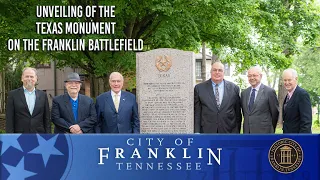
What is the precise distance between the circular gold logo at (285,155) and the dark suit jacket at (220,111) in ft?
9.44

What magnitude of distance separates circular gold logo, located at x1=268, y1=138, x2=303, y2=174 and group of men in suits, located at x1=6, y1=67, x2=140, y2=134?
3360 mm

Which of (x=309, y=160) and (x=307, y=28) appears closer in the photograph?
(x=309, y=160)

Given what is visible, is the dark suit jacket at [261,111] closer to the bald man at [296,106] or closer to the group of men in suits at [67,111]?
the bald man at [296,106]

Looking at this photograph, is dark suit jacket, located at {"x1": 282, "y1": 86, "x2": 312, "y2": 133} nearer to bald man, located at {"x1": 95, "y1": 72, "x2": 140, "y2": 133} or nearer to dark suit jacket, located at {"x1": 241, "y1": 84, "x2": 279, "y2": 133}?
dark suit jacket, located at {"x1": 241, "y1": 84, "x2": 279, "y2": 133}

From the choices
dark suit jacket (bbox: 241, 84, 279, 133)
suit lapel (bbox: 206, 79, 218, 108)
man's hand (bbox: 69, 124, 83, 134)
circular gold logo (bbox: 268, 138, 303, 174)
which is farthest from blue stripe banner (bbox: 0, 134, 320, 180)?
suit lapel (bbox: 206, 79, 218, 108)

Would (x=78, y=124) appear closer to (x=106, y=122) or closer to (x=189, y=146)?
(x=106, y=122)

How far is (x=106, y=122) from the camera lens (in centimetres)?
855

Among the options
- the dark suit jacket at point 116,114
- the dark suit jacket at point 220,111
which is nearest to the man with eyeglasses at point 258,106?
the dark suit jacket at point 220,111

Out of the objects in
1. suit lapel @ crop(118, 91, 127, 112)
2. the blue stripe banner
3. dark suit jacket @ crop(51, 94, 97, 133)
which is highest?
suit lapel @ crop(118, 91, 127, 112)

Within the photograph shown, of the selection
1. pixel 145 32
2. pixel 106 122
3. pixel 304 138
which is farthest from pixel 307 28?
pixel 304 138

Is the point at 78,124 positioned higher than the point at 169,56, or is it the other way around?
the point at 169,56

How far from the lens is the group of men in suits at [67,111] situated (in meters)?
8.35

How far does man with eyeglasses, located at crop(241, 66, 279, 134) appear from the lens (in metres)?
8.52

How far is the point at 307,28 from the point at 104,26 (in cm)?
937
